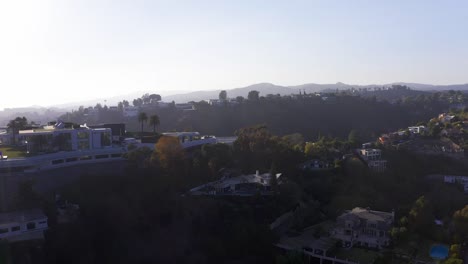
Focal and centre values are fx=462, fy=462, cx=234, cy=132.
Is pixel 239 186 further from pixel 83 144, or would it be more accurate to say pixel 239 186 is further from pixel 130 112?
pixel 130 112

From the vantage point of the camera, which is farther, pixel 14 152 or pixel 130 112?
pixel 130 112

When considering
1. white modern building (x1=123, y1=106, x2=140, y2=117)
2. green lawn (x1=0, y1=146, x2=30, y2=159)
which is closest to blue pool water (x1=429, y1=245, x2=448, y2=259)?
green lawn (x1=0, y1=146, x2=30, y2=159)

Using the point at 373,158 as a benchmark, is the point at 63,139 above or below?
above

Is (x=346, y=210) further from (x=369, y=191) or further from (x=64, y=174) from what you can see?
(x=64, y=174)

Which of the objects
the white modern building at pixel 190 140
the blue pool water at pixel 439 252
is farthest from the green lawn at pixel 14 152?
the blue pool water at pixel 439 252

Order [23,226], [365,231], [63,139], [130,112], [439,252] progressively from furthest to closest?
[130,112], [63,139], [365,231], [439,252], [23,226]

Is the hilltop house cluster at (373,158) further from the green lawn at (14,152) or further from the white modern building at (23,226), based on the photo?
the green lawn at (14,152)

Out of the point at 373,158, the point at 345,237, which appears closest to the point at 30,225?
the point at 345,237
